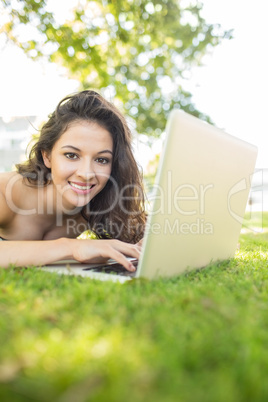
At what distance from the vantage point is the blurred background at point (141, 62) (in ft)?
22.9

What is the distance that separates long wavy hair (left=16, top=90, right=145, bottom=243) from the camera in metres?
2.97

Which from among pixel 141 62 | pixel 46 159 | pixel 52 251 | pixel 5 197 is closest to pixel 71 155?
Result: pixel 46 159

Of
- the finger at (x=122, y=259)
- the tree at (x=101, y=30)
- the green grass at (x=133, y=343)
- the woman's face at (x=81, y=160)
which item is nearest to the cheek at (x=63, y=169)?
the woman's face at (x=81, y=160)

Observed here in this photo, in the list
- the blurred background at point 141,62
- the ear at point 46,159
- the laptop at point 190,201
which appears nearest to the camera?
the laptop at point 190,201

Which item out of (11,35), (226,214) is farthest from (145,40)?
→ (226,214)

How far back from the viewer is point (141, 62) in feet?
43.0

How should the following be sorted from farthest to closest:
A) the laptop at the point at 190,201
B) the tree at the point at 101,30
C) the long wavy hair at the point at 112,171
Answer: the tree at the point at 101,30
the long wavy hair at the point at 112,171
the laptop at the point at 190,201

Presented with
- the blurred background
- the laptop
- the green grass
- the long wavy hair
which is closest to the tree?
the blurred background

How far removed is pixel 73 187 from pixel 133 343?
1.94m

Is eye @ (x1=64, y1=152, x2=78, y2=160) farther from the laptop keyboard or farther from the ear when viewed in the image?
the laptop keyboard

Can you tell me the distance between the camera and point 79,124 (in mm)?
2848

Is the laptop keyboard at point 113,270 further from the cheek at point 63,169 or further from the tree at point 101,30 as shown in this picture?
the tree at point 101,30

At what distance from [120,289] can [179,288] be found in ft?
0.89

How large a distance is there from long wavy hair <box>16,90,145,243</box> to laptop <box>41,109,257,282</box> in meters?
0.94
